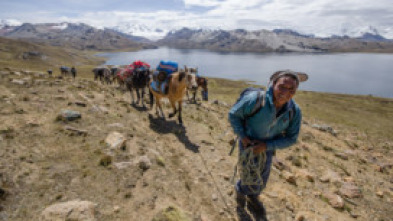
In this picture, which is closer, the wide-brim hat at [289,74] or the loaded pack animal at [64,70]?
the wide-brim hat at [289,74]

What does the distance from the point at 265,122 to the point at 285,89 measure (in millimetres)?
659

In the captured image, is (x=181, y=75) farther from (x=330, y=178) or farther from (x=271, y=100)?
(x=330, y=178)

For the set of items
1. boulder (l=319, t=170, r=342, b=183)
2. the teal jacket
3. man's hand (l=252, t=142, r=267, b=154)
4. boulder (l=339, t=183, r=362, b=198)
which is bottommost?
boulder (l=339, t=183, r=362, b=198)

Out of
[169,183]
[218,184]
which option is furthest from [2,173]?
[218,184]

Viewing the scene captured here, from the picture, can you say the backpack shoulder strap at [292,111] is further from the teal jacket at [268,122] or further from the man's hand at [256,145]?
the man's hand at [256,145]

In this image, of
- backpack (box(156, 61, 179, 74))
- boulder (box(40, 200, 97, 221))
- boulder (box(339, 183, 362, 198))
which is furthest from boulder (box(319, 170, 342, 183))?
backpack (box(156, 61, 179, 74))

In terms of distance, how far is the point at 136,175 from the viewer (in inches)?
191

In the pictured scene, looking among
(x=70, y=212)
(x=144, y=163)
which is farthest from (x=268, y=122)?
(x=70, y=212)

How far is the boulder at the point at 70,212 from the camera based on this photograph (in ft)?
11.3

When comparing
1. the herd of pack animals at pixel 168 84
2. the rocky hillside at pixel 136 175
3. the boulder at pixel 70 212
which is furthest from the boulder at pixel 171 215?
the herd of pack animals at pixel 168 84

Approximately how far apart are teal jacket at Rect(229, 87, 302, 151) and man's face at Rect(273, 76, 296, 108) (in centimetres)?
15

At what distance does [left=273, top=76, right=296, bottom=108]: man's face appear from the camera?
10.3 feet

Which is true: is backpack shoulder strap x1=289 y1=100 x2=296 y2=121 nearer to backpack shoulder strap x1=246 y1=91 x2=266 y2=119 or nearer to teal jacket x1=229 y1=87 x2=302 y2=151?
teal jacket x1=229 y1=87 x2=302 y2=151

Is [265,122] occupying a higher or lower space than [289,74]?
lower
